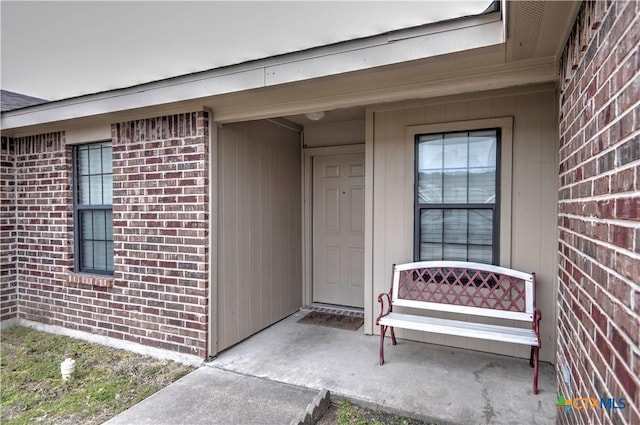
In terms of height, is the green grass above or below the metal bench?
below

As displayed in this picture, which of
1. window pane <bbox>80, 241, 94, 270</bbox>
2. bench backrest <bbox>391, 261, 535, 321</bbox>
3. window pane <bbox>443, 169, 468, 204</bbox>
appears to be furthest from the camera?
window pane <bbox>80, 241, 94, 270</bbox>

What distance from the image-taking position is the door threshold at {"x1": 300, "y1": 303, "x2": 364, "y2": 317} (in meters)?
4.59

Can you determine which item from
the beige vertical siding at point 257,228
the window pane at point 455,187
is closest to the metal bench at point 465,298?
the window pane at point 455,187

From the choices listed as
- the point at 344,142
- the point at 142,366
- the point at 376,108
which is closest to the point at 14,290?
the point at 142,366

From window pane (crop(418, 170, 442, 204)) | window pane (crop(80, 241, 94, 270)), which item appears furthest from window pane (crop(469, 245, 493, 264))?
window pane (crop(80, 241, 94, 270))

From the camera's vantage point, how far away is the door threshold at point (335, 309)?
15.1 feet

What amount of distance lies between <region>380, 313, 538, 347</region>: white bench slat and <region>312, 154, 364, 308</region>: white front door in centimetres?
151

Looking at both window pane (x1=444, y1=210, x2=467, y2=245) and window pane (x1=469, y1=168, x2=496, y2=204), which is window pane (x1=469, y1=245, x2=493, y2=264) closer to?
window pane (x1=444, y1=210, x2=467, y2=245)

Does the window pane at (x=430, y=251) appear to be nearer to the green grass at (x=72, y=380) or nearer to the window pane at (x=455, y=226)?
the window pane at (x=455, y=226)

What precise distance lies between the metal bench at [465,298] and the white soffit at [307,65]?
192 cm

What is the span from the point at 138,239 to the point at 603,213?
3.71m

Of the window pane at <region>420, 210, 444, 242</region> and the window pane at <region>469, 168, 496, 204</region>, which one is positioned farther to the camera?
the window pane at <region>420, 210, 444, 242</region>

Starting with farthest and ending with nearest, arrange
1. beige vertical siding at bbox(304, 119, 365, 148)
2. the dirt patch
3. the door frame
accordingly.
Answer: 1. the door frame
2. beige vertical siding at bbox(304, 119, 365, 148)
3. the dirt patch

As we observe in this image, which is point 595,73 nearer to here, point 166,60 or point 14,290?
point 166,60
